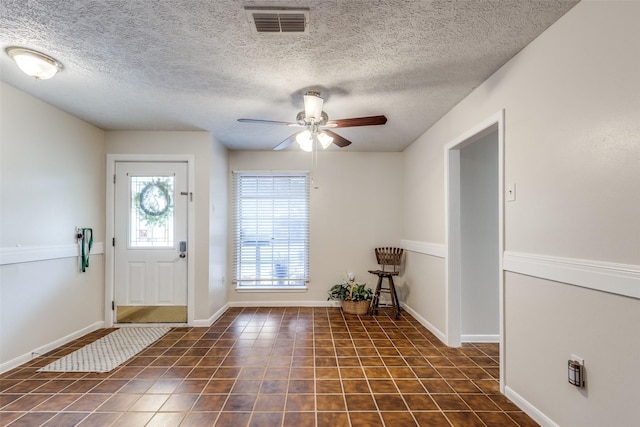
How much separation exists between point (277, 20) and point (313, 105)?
0.77 meters

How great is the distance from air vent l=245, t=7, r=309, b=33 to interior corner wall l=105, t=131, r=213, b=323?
235cm

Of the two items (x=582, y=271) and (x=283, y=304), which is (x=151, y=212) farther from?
(x=582, y=271)

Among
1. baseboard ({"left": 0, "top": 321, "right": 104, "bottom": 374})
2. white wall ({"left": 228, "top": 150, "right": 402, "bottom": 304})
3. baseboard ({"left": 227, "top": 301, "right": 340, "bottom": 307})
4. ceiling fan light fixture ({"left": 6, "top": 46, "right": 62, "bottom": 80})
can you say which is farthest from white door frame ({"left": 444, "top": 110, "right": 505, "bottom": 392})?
baseboard ({"left": 0, "top": 321, "right": 104, "bottom": 374})

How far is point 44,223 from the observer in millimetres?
2982

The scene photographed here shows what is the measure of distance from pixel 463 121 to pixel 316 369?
8.58 ft

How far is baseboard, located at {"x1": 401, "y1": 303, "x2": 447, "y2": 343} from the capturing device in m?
3.32

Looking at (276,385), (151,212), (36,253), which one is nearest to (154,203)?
(151,212)

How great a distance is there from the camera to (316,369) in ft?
8.65

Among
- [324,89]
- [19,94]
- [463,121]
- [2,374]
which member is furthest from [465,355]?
[19,94]

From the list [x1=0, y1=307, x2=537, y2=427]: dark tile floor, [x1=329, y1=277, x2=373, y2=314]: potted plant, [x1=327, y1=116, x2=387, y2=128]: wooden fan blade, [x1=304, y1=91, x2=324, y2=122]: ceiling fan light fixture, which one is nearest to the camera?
[x1=0, y1=307, x2=537, y2=427]: dark tile floor

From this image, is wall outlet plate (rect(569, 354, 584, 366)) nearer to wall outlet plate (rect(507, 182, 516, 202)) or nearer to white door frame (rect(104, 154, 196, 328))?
wall outlet plate (rect(507, 182, 516, 202))

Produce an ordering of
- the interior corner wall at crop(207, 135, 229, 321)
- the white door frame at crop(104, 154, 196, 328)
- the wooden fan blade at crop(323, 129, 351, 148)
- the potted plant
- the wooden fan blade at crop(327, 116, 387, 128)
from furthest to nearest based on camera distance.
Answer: the potted plant < the interior corner wall at crop(207, 135, 229, 321) < the white door frame at crop(104, 154, 196, 328) < the wooden fan blade at crop(323, 129, 351, 148) < the wooden fan blade at crop(327, 116, 387, 128)

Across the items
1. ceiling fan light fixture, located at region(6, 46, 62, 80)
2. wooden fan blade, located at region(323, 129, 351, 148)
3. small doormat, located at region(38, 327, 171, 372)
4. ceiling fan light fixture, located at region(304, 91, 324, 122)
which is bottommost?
small doormat, located at region(38, 327, 171, 372)

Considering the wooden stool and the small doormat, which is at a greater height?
the wooden stool
